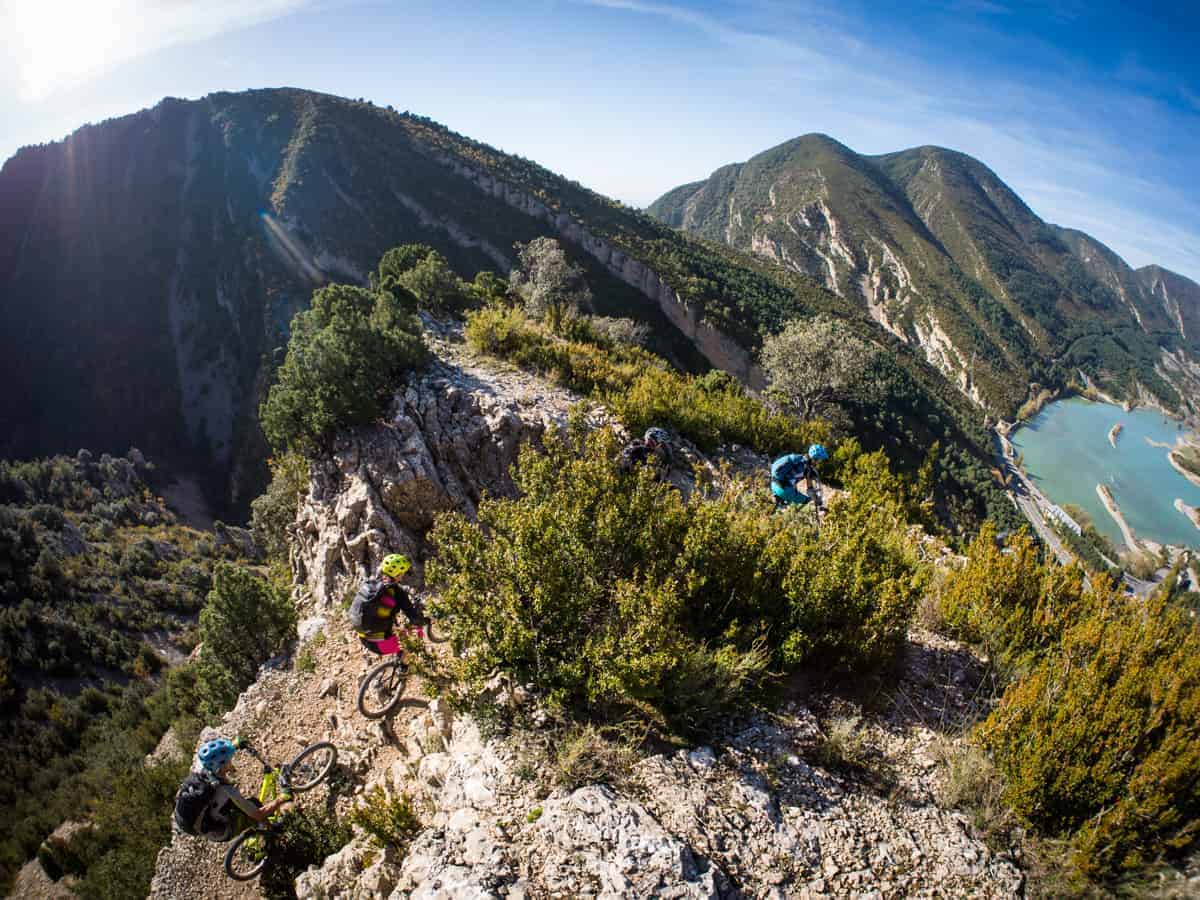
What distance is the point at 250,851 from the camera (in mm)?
6590

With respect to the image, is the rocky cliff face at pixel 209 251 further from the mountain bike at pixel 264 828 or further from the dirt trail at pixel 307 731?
the mountain bike at pixel 264 828

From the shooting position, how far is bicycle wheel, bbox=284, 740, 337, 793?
688 cm

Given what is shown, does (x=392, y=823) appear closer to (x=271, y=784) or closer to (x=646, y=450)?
(x=271, y=784)

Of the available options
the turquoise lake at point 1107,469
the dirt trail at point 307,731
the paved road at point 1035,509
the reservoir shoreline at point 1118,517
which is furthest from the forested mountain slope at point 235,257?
the dirt trail at point 307,731

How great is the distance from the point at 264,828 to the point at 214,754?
3.84 ft

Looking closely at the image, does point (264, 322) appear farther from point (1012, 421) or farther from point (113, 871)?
point (1012, 421)

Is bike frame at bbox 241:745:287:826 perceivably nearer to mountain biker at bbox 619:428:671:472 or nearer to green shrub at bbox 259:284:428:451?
mountain biker at bbox 619:428:671:472

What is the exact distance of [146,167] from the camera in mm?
77250

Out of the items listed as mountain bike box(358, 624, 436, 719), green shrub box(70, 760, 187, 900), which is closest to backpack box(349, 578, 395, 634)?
mountain bike box(358, 624, 436, 719)

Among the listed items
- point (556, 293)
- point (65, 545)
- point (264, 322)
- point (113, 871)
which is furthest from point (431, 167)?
point (113, 871)

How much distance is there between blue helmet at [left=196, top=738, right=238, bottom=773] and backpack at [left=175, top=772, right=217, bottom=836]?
0.11 m

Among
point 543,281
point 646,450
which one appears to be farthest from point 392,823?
point 543,281

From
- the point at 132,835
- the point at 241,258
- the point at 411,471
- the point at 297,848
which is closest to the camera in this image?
the point at 297,848

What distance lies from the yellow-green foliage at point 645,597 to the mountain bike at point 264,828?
3.51m
